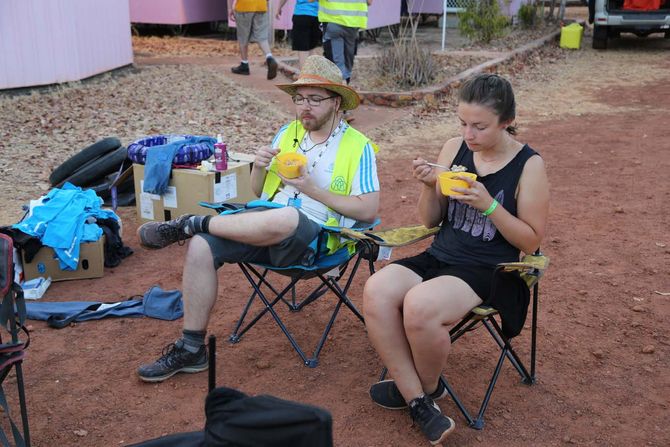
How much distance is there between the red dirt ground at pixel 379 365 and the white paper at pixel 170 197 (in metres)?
0.32

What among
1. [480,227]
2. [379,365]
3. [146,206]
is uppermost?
[480,227]

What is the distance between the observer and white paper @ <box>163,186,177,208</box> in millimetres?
4816

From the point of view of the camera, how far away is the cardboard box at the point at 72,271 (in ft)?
13.4

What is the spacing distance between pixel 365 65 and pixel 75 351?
27.3ft

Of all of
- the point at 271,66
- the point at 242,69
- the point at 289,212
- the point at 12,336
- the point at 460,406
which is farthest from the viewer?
the point at 242,69

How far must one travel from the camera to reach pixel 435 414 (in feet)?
8.96

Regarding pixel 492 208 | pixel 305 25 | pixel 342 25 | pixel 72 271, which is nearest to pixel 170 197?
pixel 72 271

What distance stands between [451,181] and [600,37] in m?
11.6

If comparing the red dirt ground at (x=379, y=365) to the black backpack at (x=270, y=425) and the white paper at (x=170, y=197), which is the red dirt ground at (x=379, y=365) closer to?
the white paper at (x=170, y=197)

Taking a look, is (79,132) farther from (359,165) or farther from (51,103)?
(359,165)

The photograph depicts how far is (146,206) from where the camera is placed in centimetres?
493

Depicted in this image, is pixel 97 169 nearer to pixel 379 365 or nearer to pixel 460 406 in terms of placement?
pixel 379 365

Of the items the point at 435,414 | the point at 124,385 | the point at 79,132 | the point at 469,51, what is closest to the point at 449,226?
the point at 435,414

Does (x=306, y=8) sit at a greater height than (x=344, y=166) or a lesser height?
greater
